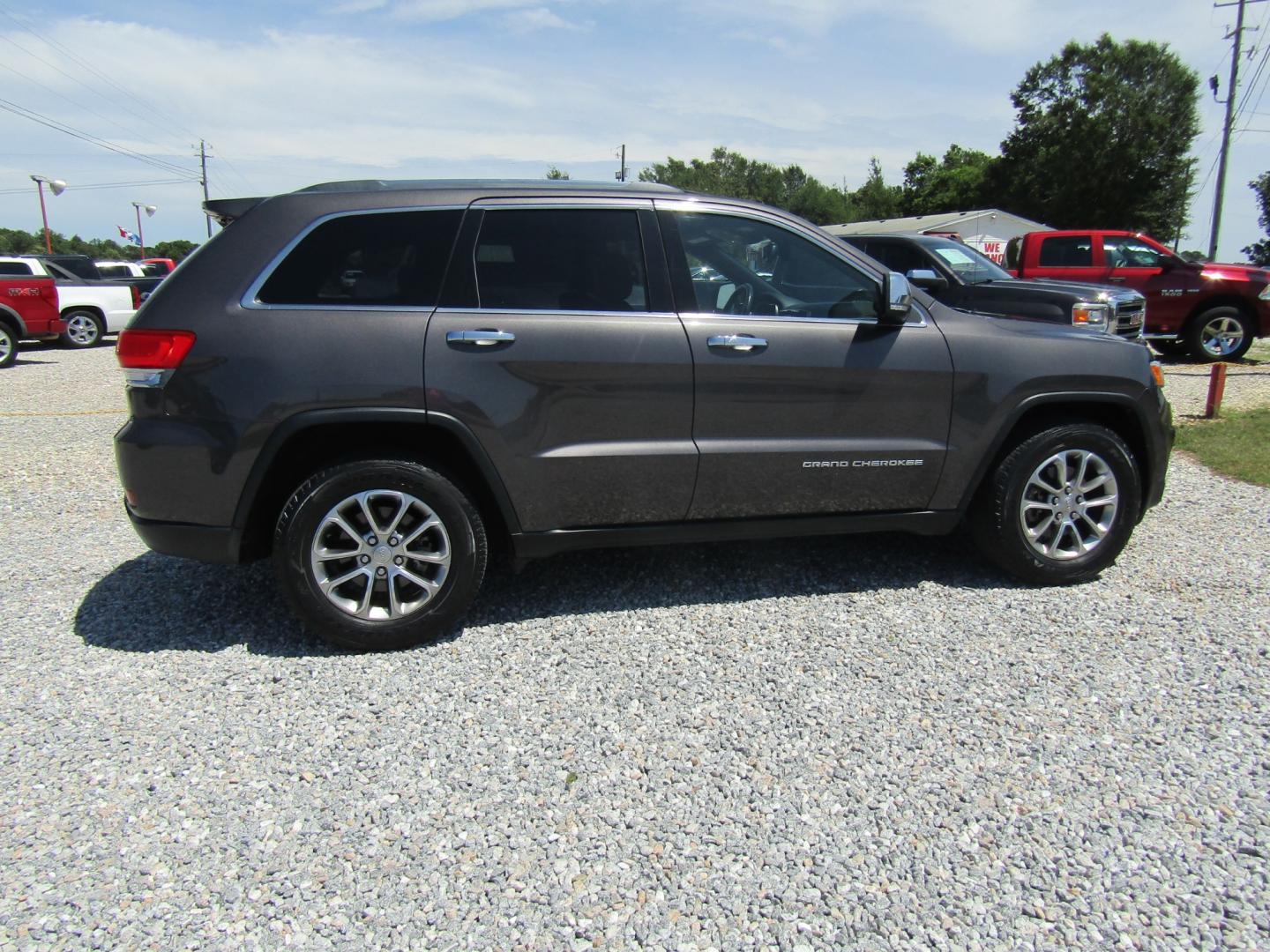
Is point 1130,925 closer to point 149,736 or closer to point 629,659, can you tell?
point 629,659

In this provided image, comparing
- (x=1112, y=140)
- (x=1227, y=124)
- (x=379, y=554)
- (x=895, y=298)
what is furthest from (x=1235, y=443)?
(x=1112, y=140)

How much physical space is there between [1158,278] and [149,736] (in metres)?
14.5

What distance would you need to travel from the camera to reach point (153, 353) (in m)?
3.47

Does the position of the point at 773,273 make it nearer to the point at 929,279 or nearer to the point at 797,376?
the point at 797,376

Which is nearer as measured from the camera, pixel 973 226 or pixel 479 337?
pixel 479 337

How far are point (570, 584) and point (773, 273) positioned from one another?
5.81 ft

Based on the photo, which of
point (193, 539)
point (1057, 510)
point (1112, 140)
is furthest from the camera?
point (1112, 140)

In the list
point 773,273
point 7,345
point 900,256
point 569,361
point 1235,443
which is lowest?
point 1235,443

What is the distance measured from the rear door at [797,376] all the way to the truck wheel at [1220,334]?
1163 cm

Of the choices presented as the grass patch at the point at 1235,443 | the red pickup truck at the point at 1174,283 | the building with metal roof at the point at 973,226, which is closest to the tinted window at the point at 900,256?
the grass patch at the point at 1235,443

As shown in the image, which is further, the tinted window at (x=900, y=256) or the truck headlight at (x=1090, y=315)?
the tinted window at (x=900, y=256)

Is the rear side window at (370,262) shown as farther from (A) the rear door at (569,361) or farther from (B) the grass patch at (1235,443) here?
(B) the grass patch at (1235,443)

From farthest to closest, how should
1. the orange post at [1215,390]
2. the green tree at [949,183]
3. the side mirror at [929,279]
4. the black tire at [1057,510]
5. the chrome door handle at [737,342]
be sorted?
the green tree at [949,183], the side mirror at [929,279], the orange post at [1215,390], the black tire at [1057,510], the chrome door handle at [737,342]

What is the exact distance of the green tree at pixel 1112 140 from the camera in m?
48.9
